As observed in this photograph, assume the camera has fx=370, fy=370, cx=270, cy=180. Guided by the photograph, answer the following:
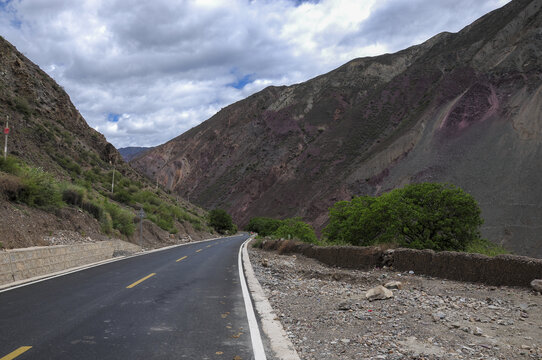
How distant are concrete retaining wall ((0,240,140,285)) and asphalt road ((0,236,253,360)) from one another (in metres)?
→ 1.09

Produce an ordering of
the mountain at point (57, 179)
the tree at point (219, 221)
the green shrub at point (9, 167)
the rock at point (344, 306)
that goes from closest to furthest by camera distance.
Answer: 1. the rock at point (344, 306)
2. the mountain at point (57, 179)
3. the green shrub at point (9, 167)
4. the tree at point (219, 221)

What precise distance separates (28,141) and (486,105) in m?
53.1

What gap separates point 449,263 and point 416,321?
459 centimetres

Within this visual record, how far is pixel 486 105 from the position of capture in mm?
49312

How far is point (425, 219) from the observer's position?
52.3 feet

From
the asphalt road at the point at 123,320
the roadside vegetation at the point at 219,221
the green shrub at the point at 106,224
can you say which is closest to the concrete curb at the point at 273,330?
the asphalt road at the point at 123,320

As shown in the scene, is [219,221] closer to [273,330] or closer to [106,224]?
[106,224]

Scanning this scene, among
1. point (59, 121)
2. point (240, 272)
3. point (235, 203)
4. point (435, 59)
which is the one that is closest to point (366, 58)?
point (435, 59)

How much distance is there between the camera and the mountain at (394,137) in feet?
130

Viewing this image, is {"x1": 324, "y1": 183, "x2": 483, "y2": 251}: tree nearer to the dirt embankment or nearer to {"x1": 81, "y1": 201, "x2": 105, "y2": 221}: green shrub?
the dirt embankment

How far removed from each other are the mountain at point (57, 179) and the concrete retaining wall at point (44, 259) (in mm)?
1596

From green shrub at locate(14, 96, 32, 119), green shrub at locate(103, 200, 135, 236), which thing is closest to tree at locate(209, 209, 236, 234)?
green shrub at locate(14, 96, 32, 119)

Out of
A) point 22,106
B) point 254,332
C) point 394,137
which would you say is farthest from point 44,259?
point 394,137

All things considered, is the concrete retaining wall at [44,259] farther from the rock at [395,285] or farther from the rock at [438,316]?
the rock at [438,316]
